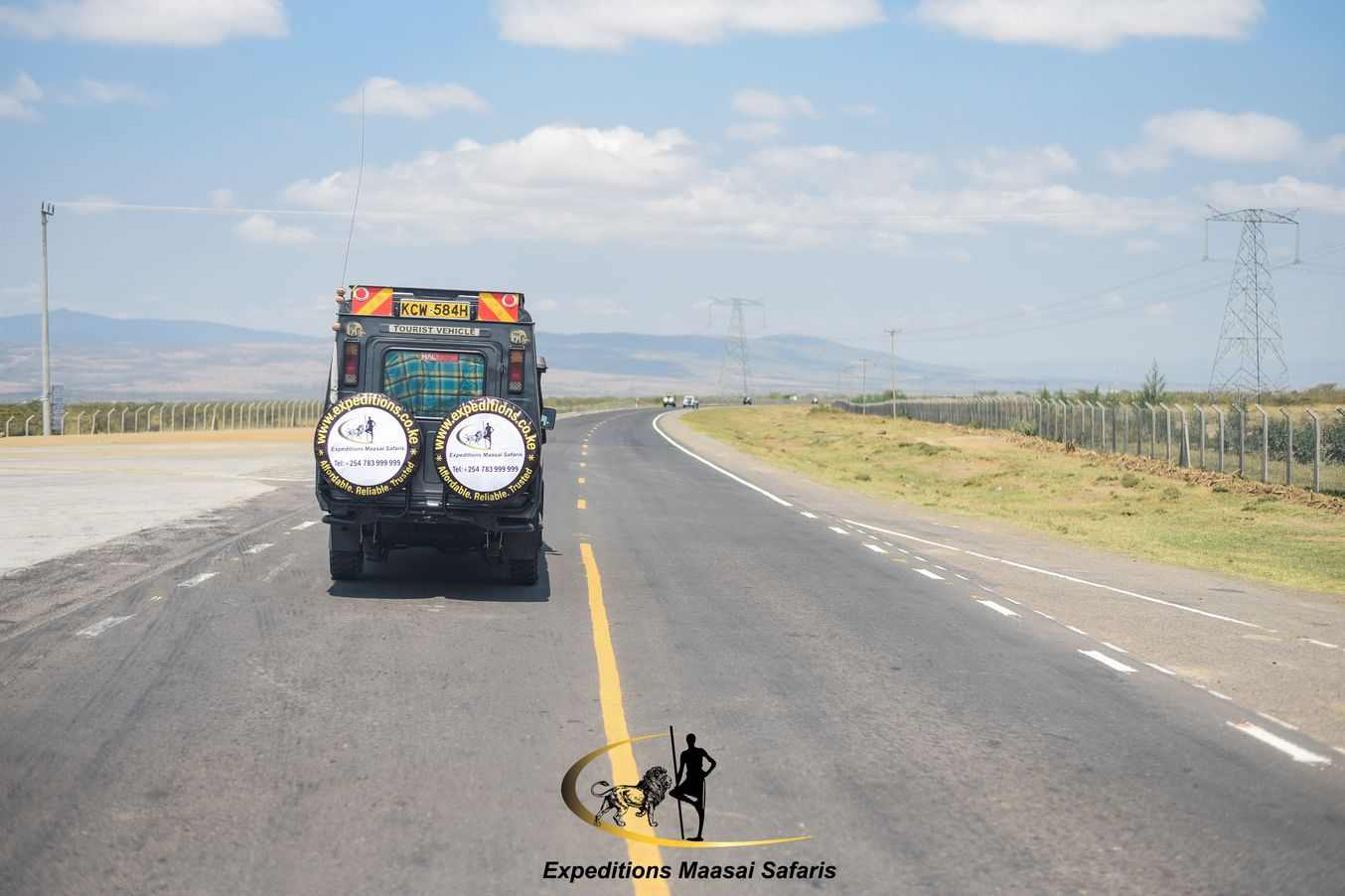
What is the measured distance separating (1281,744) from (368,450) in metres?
7.74

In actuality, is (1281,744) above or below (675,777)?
below

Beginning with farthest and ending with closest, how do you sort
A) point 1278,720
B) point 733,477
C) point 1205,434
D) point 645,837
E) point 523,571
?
point 1205,434 < point 733,477 < point 523,571 < point 1278,720 < point 645,837

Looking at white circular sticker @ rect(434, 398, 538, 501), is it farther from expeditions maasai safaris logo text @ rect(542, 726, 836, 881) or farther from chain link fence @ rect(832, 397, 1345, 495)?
chain link fence @ rect(832, 397, 1345, 495)

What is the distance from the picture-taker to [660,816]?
6.42 meters

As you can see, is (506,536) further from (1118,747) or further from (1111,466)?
(1111,466)

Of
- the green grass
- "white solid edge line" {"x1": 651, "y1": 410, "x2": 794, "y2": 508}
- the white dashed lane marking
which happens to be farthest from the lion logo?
"white solid edge line" {"x1": 651, "y1": 410, "x2": 794, "y2": 508}

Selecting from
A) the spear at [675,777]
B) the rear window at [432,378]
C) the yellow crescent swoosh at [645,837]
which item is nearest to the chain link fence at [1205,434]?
the rear window at [432,378]

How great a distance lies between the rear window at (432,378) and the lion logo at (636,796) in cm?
707

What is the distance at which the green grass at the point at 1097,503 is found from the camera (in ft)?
69.7

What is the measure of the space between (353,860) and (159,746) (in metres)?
2.18

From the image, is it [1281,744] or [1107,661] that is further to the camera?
[1107,661]

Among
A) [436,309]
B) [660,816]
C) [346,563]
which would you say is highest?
[436,309]

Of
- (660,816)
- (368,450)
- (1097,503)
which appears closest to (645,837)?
(660,816)

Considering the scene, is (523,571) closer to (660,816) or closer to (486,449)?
(486,449)
